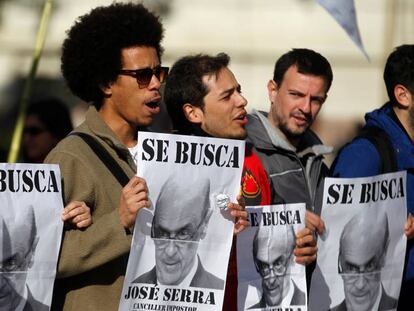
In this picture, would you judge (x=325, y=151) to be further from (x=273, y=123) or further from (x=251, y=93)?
(x=251, y=93)

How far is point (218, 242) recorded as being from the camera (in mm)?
4781

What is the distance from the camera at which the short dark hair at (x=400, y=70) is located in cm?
570

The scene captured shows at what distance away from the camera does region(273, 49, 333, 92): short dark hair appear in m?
6.02

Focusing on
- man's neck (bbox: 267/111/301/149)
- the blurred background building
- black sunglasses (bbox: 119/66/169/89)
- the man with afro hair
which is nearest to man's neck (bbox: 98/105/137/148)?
the man with afro hair

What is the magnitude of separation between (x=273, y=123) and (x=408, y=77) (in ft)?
2.26

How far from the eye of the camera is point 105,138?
4879 millimetres

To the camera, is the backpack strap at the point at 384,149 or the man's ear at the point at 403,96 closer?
the backpack strap at the point at 384,149

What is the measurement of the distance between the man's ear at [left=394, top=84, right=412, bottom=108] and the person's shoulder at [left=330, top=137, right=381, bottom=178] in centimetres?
37

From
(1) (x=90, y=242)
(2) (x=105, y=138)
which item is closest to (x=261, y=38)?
(2) (x=105, y=138)

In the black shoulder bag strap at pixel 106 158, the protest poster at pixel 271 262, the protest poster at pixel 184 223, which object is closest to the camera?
the protest poster at pixel 184 223

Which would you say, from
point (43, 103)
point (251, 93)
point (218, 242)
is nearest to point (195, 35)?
point (251, 93)

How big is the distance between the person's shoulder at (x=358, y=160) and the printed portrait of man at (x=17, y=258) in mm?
1476

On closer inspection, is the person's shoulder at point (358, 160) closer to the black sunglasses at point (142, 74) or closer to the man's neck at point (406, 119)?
the man's neck at point (406, 119)

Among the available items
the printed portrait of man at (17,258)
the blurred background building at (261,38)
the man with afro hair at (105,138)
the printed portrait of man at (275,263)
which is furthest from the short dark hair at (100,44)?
the blurred background building at (261,38)
